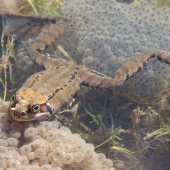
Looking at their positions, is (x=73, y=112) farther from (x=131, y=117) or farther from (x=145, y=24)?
(x=145, y=24)

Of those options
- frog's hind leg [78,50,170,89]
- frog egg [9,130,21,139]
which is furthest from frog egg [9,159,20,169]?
frog's hind leg [78,50,170,89]

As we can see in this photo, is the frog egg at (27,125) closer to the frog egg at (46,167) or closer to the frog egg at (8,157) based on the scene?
the frog egg at (8,157)

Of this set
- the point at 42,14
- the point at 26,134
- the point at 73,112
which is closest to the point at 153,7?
the point at 42,14

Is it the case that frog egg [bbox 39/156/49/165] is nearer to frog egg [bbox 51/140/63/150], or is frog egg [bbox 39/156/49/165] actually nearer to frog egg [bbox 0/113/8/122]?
frog egg [bbox 51/140/63/150]

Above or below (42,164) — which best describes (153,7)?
above

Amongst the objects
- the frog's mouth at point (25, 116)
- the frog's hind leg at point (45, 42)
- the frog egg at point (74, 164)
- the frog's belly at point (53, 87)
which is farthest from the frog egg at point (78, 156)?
the frog's hind leg at point (45, 42)

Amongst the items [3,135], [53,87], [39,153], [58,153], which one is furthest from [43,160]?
[53,87]
